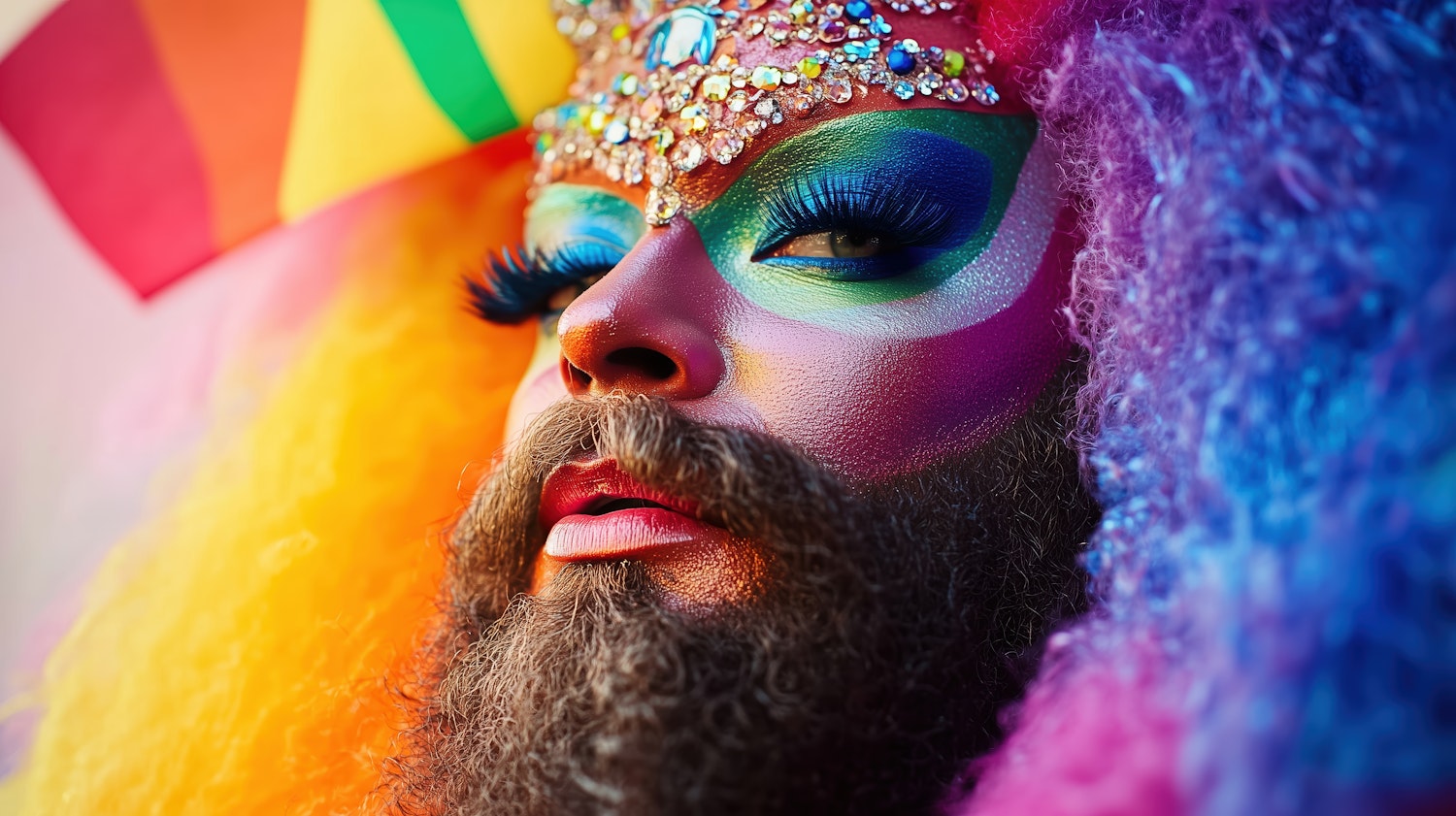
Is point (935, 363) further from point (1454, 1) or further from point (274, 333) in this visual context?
point (274, 333)

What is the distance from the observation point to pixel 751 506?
1009 millimetres

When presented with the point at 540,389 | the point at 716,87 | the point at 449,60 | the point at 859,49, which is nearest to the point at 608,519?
the point at 540,389

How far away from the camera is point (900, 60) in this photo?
1.20 metres

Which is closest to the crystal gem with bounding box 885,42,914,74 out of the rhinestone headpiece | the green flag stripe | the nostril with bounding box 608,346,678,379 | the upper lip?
the rhinestone headpiece

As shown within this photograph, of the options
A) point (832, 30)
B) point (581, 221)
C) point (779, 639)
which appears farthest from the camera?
point (581, 221)

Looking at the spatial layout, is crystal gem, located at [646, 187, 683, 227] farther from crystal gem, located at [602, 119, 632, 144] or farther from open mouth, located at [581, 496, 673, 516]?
open mouth, located at [581, 496, 673, 516]

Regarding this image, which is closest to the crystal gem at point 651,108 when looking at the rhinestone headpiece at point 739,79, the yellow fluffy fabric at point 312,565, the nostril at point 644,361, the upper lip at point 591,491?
the rhinestone headpiece at point 739,79

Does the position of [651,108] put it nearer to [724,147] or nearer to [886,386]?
[724,147]

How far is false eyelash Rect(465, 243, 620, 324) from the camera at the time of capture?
1.34m

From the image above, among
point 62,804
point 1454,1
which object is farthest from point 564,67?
point 62,804

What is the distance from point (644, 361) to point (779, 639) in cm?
36

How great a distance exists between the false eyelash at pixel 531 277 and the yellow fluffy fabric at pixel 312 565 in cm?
25

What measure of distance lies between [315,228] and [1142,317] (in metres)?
1.45

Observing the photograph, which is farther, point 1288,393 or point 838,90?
point 838,90
